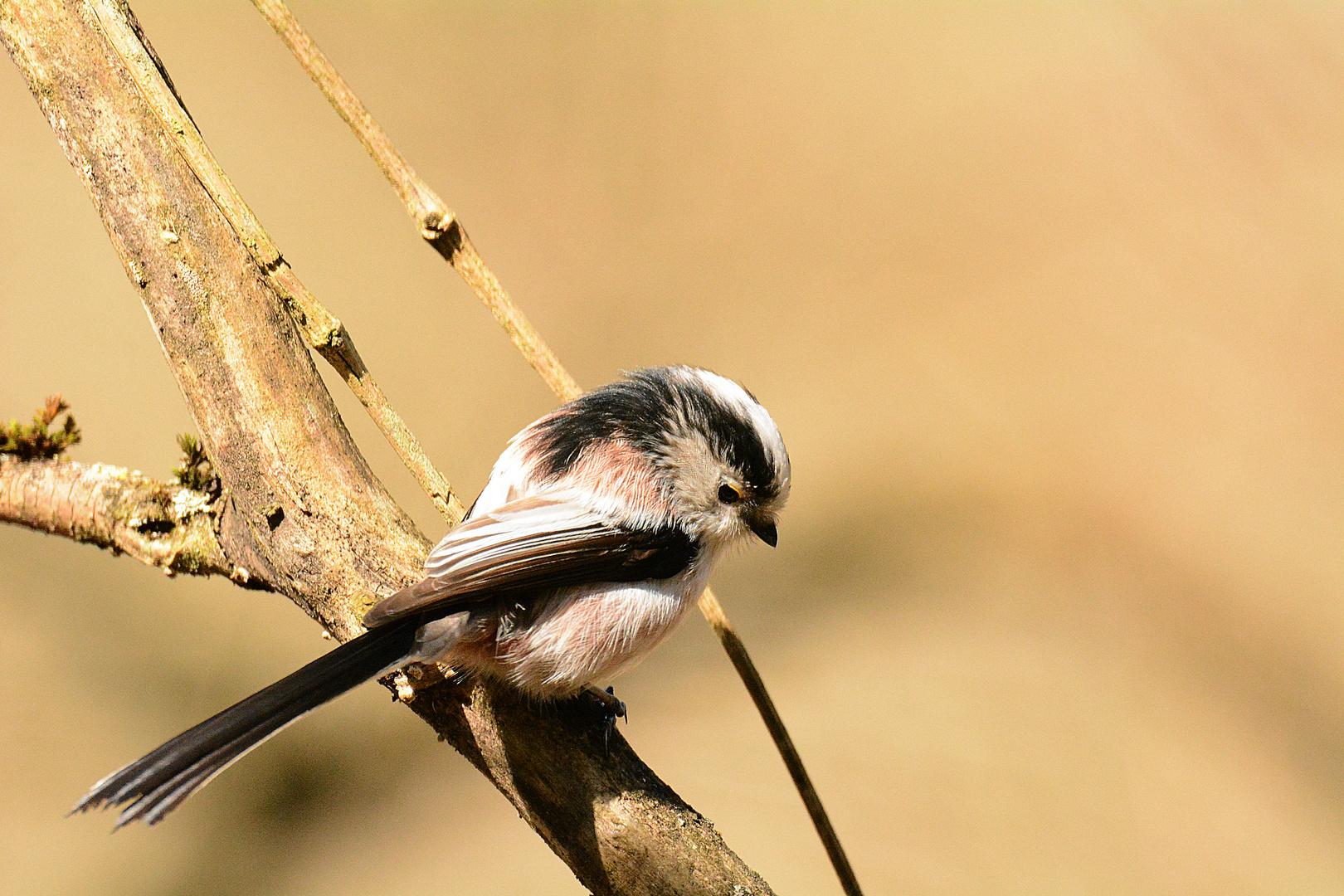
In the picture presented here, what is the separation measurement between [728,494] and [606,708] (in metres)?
0.40

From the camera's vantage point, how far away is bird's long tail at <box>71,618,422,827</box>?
107cm

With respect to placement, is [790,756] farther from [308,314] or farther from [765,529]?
[308,314]

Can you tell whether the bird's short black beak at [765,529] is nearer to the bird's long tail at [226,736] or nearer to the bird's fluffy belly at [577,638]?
the bird's fluffy belly at [577,638]

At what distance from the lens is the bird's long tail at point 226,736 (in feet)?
3.50

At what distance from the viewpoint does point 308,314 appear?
56.6 inches

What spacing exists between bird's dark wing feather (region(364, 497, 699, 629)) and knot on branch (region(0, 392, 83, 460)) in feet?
3.55

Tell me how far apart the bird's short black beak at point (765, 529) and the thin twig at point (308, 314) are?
1.69 feet

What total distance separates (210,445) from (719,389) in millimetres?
847

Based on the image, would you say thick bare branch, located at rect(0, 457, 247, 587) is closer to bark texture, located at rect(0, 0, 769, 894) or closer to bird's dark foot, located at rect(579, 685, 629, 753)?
bark texture, located at rect(0, 0, 769, 894)

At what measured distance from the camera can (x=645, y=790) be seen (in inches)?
50.4

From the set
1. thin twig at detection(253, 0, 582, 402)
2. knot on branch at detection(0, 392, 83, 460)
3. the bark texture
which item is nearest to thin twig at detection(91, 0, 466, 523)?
the bark texture

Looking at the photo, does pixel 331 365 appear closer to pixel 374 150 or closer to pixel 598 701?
pixel 374 150

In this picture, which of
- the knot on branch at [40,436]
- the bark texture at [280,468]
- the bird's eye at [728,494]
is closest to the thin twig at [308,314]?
the bark texture at [280,468]

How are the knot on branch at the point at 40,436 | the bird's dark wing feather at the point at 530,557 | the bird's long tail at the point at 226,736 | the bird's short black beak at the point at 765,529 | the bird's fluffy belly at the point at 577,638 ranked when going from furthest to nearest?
the knot on branch at the point at 40,436 < the bird's short black beak at the point at 765,529 < the bird's fluffy belly at the point at 577,638 < the bird's dark wing feather at the point at 530,557 < the bird's long tail at the point at 226,736
